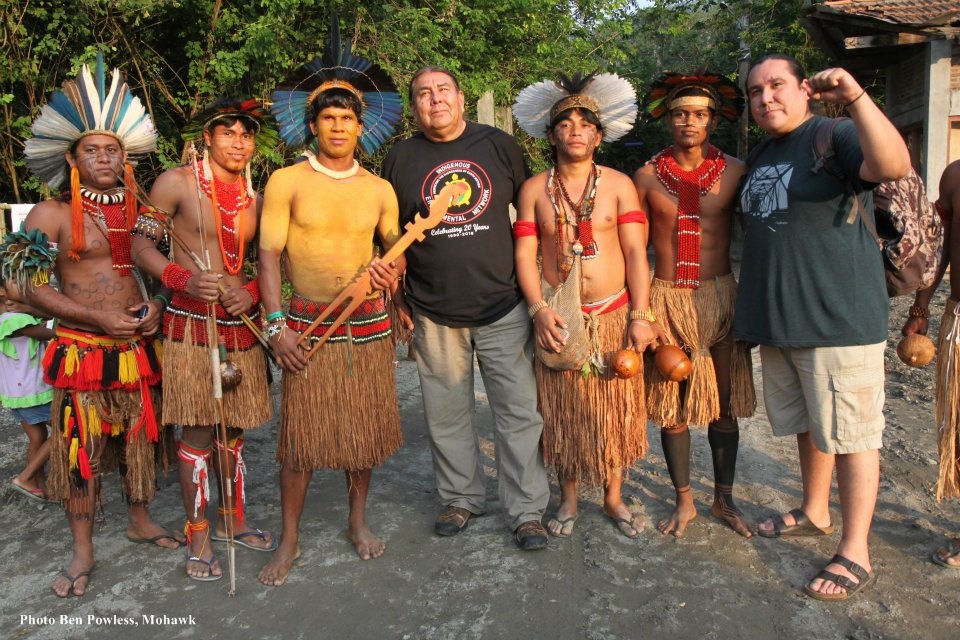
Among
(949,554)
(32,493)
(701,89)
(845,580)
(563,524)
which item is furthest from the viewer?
(32,493)

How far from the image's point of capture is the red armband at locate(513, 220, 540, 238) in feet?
11.3

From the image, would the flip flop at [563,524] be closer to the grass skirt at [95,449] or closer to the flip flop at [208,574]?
the flip flop at [208,574]

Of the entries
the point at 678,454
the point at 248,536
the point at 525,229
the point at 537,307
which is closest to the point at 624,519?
the point at 678,454

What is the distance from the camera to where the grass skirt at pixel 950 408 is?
10.2 ft

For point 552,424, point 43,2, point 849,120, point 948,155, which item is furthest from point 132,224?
point 948,155

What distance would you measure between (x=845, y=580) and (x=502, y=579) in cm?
138

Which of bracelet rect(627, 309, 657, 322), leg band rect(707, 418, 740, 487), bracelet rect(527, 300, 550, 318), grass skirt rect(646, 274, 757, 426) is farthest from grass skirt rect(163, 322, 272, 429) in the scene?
leg band rect(707, 418, 740, 487)

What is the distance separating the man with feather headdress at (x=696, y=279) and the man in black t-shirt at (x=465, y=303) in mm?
644

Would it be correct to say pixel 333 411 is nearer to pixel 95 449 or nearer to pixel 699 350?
pixel 95 449

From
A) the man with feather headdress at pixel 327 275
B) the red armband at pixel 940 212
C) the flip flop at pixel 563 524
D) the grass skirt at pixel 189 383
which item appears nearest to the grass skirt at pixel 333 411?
the man with feather headdress at pixel 327 275

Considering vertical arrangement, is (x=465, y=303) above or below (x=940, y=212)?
below

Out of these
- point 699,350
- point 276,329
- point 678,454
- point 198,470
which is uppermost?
point 276,329

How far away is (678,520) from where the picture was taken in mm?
3488

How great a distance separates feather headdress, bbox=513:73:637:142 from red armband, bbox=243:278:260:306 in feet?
5.01
